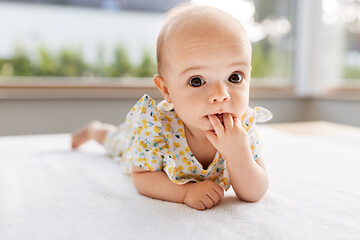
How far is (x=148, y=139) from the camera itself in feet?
2.74

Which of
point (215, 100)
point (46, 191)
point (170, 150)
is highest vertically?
point (215, 100)

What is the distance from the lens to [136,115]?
2.84 feet

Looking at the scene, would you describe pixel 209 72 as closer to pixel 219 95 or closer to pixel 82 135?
pixel 219 95

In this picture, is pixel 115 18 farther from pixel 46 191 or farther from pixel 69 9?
pixel 46 191

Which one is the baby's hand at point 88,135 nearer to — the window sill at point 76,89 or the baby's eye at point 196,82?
the baby's eye at point 196,82

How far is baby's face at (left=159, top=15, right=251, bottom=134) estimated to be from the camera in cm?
69

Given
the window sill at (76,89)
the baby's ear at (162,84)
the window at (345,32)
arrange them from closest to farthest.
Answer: the baby's ear at (162,84) < the window sill at (76,89) < the window at (345,32)

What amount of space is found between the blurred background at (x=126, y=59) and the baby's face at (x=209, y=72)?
5.33 feet

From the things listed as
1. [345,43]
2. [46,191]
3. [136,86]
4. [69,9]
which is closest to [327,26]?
[345,43]

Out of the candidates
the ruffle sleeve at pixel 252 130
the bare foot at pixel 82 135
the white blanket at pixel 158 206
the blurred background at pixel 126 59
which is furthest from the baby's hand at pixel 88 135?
the blurred background at pixel 126 59

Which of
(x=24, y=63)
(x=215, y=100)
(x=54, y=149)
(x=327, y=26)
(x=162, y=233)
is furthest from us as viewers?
(x=327, y=26)

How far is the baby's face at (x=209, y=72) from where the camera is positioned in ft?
2.28

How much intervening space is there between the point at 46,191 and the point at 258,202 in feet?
1.65

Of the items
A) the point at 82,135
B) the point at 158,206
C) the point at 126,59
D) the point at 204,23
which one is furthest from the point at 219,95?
the point at 126,59
